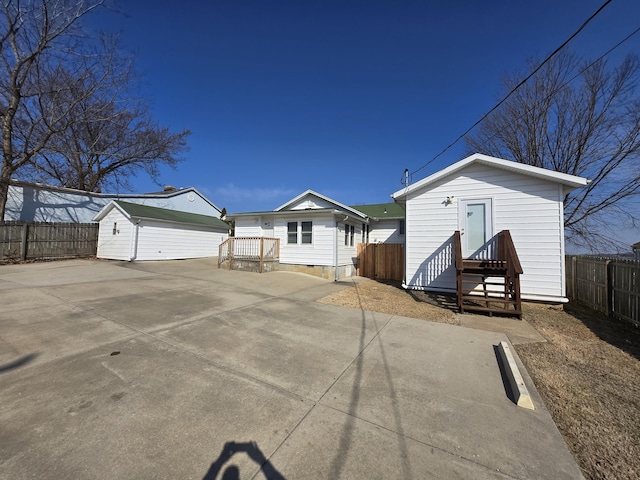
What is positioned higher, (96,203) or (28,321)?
(96,203)

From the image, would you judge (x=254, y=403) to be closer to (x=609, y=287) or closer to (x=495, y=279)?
(x=495, y=279)

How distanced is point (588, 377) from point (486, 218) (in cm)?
547

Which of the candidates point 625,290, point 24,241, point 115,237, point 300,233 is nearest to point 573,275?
point 625,290

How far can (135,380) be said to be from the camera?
277cm

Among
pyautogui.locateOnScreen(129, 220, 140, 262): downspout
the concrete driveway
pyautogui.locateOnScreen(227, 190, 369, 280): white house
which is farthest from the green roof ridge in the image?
pyautogui.locateOnScreen(129, 220, 140, 262): downspout

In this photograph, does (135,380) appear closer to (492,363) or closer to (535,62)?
(492,363)

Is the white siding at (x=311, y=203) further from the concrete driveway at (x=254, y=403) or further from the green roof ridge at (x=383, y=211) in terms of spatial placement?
the concrete driveway at (x=254, y=403)

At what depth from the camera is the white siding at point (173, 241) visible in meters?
14.9

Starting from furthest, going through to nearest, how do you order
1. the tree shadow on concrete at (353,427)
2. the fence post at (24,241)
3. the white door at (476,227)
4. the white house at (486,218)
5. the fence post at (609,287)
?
the fence post at (24,241) → the white door at (476,227) → the white house at (486,218) → the fence post at (609,287) → the tree shadow on concrete at (353,427)

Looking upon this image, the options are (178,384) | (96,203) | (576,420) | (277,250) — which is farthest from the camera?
(96,203)

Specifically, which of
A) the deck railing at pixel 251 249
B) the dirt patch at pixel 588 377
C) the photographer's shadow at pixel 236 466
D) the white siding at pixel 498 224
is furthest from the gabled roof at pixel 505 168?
the photographer's shadow at pixel 236 466

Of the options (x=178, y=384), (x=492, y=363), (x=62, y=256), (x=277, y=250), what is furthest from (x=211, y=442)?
(x=62, y=256)

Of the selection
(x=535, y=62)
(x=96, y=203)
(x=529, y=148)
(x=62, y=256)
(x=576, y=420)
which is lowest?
(x=576, y=420)

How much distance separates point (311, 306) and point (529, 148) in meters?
14.8
